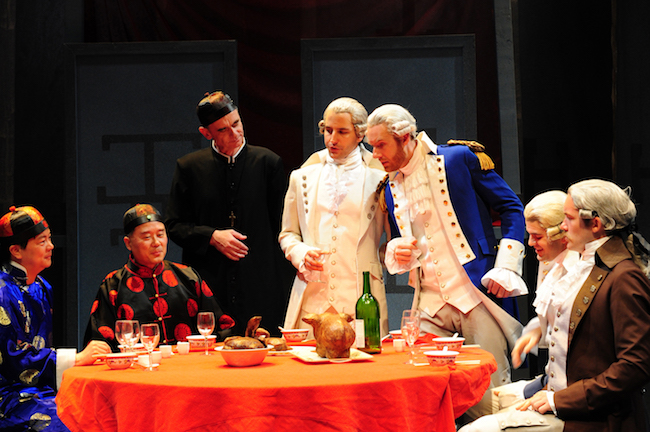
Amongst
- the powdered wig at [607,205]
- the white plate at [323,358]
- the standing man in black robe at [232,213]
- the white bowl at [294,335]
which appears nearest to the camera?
the powdered wig at [607,205]

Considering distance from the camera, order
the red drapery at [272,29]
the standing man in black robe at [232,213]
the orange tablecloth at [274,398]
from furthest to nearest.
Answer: the red drapery at [272,29]
the standing man in black robe at [232,213]
the orange tablecloth at [274,398]

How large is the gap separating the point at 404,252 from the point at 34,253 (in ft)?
5.43

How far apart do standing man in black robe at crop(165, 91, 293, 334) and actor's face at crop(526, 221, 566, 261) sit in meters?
1.56

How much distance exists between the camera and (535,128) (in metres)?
4.60

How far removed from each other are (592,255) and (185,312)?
1893 mm

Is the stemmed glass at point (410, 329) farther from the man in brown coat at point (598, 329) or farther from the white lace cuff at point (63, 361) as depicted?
the white lace cuff at point (63, 361)

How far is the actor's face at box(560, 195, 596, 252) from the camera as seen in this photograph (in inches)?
86.6

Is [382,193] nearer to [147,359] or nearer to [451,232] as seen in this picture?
[451,232]

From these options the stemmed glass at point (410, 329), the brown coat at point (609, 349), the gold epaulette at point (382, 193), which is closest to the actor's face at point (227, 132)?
the gold epaulette at point (382, 193)

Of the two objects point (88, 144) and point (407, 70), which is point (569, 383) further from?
point (88, 144)

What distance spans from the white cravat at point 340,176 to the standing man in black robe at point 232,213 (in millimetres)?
586

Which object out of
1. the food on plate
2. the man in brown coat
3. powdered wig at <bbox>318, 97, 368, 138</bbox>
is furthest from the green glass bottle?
powdered wig at <bbox>318, 97, 368, 138</bbox>

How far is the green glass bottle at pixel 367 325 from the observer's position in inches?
98.8

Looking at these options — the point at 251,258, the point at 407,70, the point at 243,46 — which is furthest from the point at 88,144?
the point at 407,70
